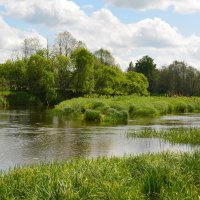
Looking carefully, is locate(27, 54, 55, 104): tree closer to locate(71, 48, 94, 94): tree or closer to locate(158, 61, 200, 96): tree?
locate(71, 48, 94, 94): tree

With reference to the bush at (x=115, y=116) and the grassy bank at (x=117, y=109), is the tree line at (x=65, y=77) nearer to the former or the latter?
the grassy bank at (x=117, y=109)

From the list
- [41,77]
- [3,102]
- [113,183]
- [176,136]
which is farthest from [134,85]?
[113,183]

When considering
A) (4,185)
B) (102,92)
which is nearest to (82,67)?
(102,92)

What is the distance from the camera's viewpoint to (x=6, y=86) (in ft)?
271

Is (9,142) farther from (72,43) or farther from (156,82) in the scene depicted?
(156,82)

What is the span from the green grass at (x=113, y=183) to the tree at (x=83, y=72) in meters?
63.2

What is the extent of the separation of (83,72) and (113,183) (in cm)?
6672

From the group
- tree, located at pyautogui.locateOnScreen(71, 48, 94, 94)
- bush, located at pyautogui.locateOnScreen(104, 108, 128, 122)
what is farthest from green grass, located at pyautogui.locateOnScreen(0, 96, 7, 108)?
bush, located at pyautogui.locateOnScreen(104, 108, 128, 122)

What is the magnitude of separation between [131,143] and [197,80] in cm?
8388

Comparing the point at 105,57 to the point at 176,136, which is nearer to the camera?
the point at 176,136

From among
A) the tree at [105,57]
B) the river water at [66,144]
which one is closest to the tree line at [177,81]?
the tree at [105,57]

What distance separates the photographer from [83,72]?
7706cm

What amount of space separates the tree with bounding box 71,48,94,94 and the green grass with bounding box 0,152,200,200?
63184mm

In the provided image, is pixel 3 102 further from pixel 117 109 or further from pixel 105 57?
pixel 105 57
